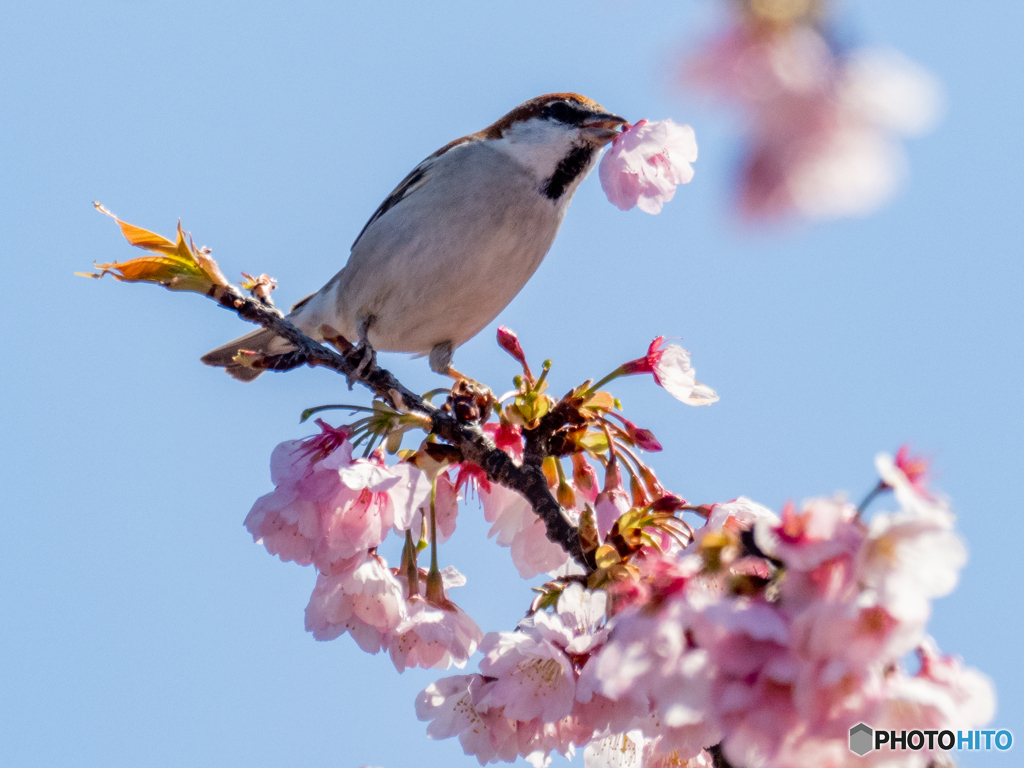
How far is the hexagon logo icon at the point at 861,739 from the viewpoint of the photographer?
61.5 inches

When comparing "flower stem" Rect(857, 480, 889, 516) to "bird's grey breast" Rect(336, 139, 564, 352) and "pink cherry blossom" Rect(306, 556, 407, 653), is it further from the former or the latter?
"bird's grey breast" Rect(336, 139, 564, 352)

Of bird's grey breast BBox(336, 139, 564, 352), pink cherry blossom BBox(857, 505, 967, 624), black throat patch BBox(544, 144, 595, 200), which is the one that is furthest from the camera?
black throat patch BBox(544, 144, 595, 200)

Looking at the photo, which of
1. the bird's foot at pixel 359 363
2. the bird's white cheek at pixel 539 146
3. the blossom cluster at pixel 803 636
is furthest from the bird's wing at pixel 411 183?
the blossom cluster at pixel 803 636

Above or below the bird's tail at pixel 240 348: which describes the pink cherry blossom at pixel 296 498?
below

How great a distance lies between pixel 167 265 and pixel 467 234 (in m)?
2.08

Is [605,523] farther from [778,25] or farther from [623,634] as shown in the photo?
[778,25]

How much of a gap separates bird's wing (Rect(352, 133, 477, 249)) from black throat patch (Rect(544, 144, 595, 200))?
71cm

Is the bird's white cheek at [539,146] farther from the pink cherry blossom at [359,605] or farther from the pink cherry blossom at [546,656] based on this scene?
the pink cherry blossom at [546,656]

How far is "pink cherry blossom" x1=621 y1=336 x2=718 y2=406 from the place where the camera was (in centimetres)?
287

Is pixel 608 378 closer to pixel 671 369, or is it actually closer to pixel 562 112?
pixel 671 369

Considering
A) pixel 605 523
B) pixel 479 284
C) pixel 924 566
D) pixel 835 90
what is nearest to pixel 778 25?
pixel 835 90

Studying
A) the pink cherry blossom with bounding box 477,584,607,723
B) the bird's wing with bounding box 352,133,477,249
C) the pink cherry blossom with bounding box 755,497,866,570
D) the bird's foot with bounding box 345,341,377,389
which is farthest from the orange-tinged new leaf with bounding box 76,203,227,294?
the bird's wing with bounding box 352,133,477,249

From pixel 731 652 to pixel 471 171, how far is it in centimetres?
366

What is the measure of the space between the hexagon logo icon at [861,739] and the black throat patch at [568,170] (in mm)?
3630
